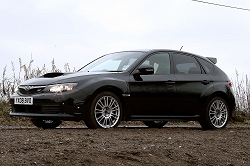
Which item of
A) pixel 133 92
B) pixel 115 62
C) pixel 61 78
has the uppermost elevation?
pixel 115 62

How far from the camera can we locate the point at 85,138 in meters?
8.00

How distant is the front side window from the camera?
1082 centimetres

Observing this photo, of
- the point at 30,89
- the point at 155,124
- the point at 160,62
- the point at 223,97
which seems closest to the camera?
the point at 30,89

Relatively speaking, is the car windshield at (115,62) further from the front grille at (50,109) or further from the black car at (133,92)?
the front grille at (50,109)

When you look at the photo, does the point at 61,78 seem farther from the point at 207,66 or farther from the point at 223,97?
the point at 223,97

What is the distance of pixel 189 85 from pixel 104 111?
2.19 m

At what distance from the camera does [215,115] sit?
1148 cm

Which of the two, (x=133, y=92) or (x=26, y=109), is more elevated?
(x=133, y=92)

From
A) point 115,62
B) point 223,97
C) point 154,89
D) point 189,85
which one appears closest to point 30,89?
point 115,62

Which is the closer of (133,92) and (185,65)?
(133,92)

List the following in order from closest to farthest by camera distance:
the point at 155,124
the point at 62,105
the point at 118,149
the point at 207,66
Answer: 1. the point at 118,149
2. the point at 62,105
3. the point at 207,66
4. the point at 155,124

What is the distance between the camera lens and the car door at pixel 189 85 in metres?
11.0

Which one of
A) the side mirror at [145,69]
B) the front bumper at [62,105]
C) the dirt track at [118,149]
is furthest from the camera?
the side mirror at [145,69]

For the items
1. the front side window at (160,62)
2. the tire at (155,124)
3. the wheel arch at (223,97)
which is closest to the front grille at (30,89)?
the front side window at (160,62)
